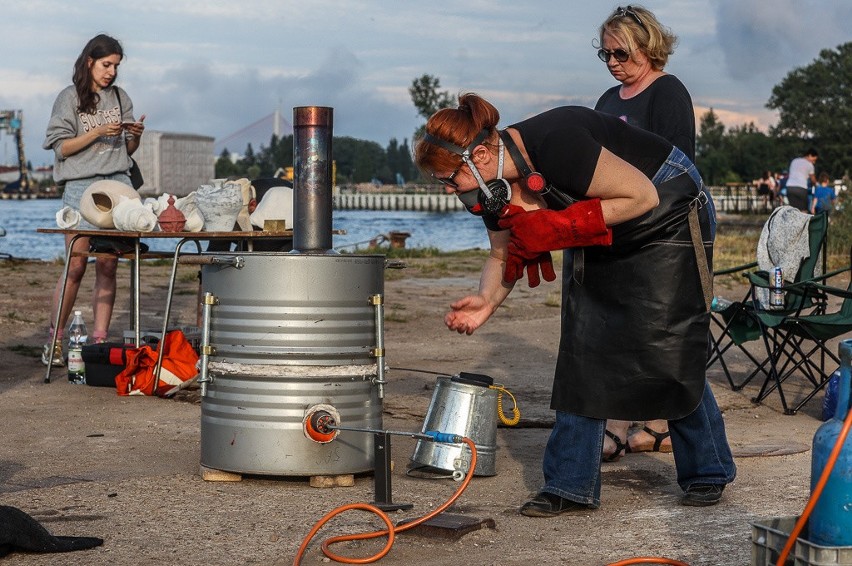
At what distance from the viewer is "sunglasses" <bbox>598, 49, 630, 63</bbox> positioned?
5410 millimetres

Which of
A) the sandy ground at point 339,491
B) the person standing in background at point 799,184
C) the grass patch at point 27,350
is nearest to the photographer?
the sandy ground at point 339,491

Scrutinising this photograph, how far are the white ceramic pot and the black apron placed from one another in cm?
392

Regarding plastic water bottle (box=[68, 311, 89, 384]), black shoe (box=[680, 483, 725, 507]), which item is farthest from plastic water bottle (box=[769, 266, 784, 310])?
plastic water bottle (box=[68, 311, 89, 384])

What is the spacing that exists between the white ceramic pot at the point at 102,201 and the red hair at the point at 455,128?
12.6ft

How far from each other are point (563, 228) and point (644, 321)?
62cm

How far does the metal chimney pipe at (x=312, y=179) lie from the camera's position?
524 cm

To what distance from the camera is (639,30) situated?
5.37m

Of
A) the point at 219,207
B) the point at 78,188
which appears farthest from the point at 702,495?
the point at 78,188

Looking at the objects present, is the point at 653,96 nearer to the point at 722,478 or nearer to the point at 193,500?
the point at 722,478

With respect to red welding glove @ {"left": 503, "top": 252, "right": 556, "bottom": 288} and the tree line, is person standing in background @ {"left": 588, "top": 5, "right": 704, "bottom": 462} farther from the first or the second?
the tree line

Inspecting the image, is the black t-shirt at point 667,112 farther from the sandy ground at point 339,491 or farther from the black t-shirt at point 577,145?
the sandy ground at point 339,491

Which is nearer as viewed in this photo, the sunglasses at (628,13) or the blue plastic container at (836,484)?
the blue plastic container at (836,484)

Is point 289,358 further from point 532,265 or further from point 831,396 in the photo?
point 831,396

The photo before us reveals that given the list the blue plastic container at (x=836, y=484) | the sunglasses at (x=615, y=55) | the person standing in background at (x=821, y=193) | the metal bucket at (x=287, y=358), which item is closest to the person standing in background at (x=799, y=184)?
the person standing in background at (x=821, y=193)
